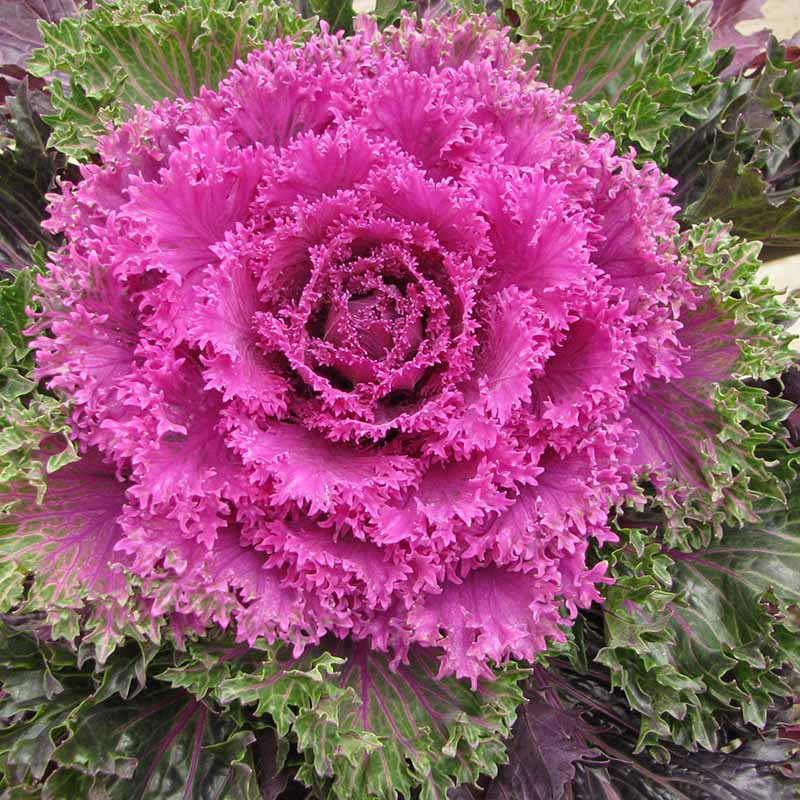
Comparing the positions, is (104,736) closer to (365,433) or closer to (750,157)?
(365,433)

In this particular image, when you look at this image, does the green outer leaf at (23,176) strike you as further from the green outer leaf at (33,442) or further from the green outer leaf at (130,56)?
the green outer leaf at (33,442)

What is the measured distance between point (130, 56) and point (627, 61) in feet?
3.25

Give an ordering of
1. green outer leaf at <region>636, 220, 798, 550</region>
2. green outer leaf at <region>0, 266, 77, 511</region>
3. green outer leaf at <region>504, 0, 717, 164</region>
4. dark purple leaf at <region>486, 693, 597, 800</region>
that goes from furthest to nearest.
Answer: green outer leaf at <region>504, 0, 717, 164</region>
dark purple leaf at <region>486, 693, 597, 800</region>
green outer leaf at <region>636, 220, 798, 550</region>
green outer leaf at <region>0, 266, 77, 511</region>

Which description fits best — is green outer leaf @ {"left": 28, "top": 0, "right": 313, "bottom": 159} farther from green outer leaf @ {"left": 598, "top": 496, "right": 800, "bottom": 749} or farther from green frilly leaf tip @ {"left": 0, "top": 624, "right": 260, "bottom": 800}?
green outer leaf @ {"left": 598, "top": 496, "right": 800, "bottom": 749}

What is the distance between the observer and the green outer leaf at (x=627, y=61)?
66.9 inches

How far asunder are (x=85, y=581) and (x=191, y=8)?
1049 mm

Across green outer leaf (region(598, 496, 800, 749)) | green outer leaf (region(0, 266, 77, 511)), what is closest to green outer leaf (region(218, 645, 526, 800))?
green outer leaf (region(598, 496, 800, 749))

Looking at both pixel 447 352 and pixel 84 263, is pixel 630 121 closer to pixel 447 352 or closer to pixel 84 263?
pixel 447 352

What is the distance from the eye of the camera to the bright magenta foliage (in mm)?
1293

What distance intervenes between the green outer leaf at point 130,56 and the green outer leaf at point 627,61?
598 millimetres

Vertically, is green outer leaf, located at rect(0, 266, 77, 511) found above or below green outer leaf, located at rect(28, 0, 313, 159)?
below

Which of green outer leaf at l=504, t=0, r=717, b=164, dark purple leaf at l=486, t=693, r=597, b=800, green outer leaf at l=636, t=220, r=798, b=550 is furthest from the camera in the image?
green outer leaf at l=504, t=0, r=717, b=164

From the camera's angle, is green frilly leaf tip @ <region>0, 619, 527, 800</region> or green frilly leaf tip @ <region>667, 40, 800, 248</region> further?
green frilly leaf tip @ <region>667, 40, 800, 248</region>

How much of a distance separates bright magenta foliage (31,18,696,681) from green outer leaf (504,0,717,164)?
30 cm
